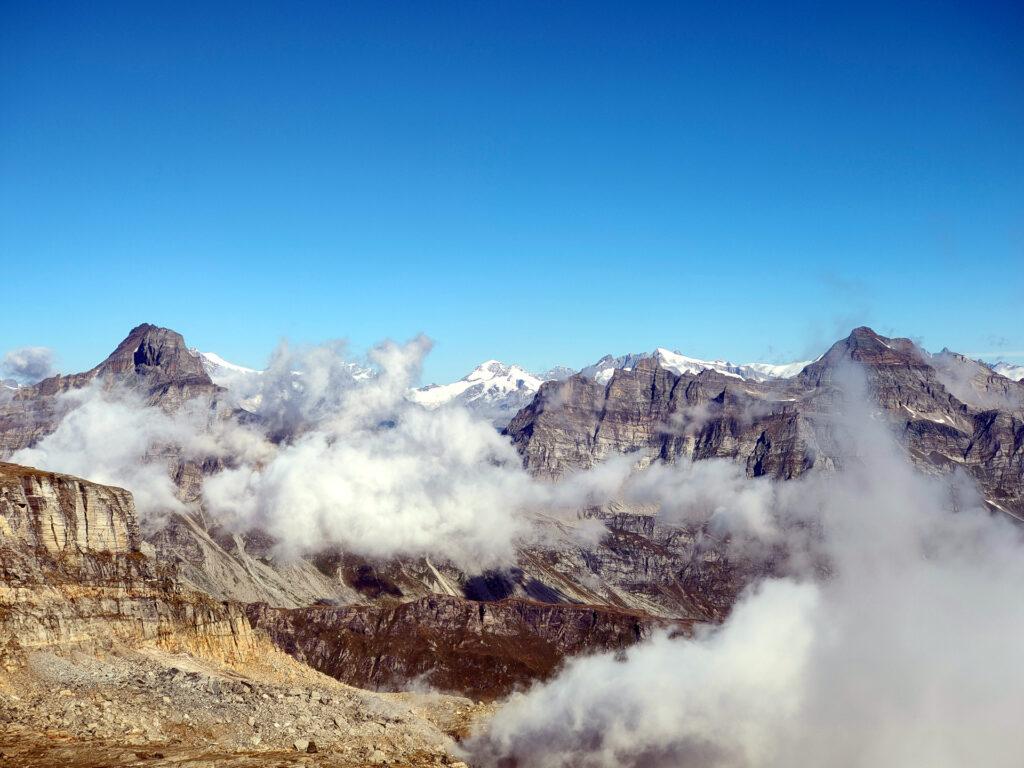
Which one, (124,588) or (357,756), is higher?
(124,588)

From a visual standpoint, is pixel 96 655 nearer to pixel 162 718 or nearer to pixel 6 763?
pixel 162 718

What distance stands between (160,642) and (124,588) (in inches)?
509

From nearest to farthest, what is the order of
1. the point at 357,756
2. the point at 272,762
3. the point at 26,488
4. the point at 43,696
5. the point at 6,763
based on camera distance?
the point at 6,763
the point at 272,762
the point at 43,696
the point at 357,756
the point at 26,488

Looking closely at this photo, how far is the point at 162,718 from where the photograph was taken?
154125 mm

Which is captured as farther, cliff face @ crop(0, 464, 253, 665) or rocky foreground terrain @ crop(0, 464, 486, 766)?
cliff face @ crop(0, 464, 253, 665)

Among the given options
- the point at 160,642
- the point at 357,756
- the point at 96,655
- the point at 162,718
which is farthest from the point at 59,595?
the point at 357,756

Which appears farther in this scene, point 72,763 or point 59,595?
point 59,595

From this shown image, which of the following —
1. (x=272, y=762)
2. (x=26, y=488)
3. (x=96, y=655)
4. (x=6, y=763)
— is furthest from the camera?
(x=26, y=488)

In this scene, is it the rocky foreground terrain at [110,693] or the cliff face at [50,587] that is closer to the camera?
the rocky foreground terrain at [110,693]

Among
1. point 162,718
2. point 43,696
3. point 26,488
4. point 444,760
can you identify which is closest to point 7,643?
point 43,696

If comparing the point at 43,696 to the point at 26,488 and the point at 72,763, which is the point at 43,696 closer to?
the point at 72,763

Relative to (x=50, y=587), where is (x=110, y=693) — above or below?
below

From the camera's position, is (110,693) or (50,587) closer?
(110,693)

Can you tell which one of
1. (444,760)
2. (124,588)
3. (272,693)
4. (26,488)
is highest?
(26,488)
